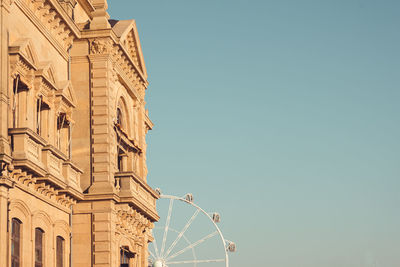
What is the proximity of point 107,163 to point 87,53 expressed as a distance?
4.90 m

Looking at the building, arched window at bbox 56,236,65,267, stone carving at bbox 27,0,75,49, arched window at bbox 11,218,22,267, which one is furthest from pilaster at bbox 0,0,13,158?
arched window at bbox 56,236,65,267

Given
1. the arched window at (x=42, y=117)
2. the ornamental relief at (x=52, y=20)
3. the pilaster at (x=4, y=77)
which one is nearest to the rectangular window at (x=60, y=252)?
the arched window at (x=42, y=117)

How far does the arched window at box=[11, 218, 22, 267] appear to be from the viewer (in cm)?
2577

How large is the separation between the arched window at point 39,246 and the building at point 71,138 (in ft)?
0.12

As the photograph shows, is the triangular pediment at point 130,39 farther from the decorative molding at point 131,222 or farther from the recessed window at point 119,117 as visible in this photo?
the decorative molding at point 131,222

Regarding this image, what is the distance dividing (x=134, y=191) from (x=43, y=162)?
795 centimetres

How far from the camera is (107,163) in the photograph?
109ft

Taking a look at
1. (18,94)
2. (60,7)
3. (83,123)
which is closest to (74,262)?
(83,123)

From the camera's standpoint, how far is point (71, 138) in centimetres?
3362

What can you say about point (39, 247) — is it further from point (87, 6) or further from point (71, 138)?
point (87, 6)

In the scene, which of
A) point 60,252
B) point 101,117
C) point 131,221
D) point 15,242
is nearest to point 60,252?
point 60,252

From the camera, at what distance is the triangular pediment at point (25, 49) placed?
26.4 m

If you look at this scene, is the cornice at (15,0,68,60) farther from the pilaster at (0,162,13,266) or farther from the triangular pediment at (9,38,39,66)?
the pilaster at (0,162,13,266)

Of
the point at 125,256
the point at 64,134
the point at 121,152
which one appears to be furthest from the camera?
the point at 121,152
